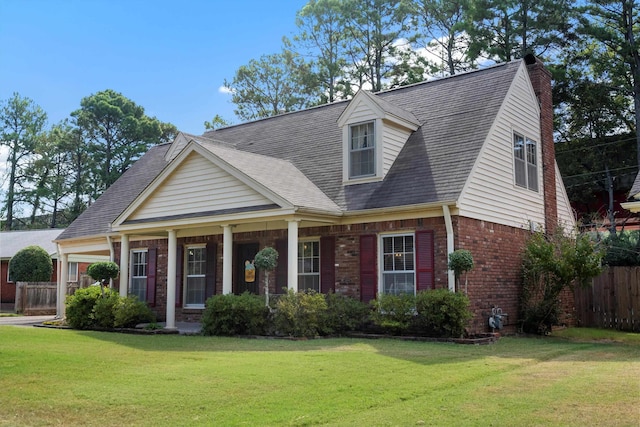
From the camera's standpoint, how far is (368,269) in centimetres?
1488

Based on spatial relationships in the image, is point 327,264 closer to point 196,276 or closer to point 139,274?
point 196,276

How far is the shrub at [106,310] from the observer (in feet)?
54.0

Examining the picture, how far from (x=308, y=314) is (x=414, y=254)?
2870 millimetres

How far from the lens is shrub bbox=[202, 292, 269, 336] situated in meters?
14.1

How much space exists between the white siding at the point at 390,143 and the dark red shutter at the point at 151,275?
861cm

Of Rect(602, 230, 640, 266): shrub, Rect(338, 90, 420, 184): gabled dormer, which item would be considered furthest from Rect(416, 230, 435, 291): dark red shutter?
Rect(602, 230, 640, 266): shrub

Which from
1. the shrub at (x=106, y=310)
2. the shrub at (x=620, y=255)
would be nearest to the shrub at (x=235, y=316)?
the shrub at (x=106, y=310)

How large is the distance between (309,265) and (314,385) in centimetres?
886

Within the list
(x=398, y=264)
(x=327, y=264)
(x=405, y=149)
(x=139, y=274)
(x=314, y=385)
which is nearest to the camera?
(x=314, y=385)

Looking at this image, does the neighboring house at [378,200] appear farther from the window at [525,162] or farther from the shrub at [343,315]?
the shrub at [343,315]

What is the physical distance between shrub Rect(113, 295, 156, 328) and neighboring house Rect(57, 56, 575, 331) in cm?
79

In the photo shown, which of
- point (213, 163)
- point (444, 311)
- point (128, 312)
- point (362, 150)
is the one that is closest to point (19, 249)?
point (128, 312)

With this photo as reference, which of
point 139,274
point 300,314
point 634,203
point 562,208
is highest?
point 562,208

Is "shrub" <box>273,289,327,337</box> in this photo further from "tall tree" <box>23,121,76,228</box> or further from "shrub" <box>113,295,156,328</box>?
"tall tree" <box>23,121,76,228</box>
